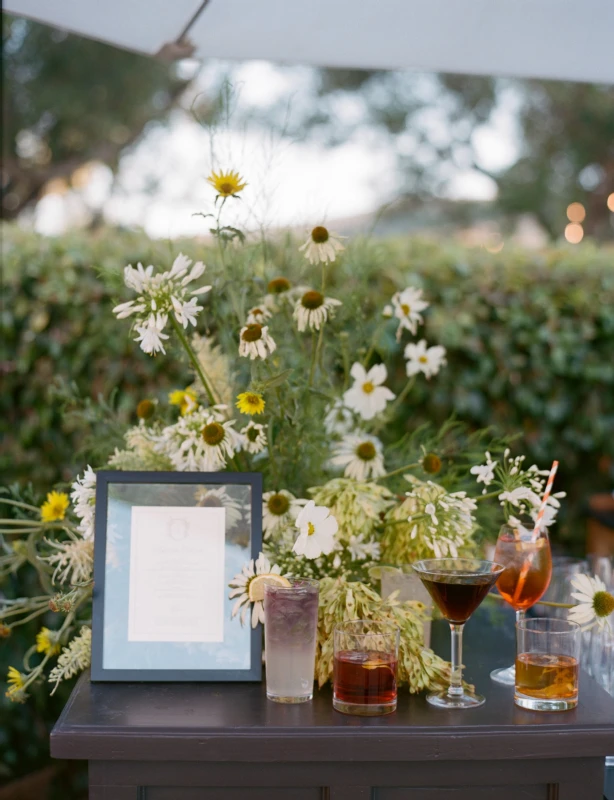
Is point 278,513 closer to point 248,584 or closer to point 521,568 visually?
point 248,584

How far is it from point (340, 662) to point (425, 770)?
0.49 ft

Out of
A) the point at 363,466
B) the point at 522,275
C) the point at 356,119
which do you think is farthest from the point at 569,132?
the point at 363,466

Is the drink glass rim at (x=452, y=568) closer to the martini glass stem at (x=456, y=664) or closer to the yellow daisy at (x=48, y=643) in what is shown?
the martini glass stem at (x=456, y=664)

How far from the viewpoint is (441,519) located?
114 centimetres

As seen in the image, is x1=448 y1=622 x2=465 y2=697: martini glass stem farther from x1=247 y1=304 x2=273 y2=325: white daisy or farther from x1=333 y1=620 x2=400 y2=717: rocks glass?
x1=247 y1=304 x2=273 y2=325: white daisy

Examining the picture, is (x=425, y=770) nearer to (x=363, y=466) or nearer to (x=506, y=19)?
(x=363, y=466)

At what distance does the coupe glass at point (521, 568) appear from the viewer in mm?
1148

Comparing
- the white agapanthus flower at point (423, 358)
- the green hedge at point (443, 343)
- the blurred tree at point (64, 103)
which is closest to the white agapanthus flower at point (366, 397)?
the white agapanthus flower at point (423, 358)

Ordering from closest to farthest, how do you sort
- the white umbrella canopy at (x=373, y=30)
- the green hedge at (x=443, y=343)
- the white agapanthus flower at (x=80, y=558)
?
the white agapanthus flower at (x=80, y=558) < the white umbrella canopy at (x=373, y=30) < the green hedge at (x=443, y=343)

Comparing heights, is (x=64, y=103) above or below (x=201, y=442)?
above

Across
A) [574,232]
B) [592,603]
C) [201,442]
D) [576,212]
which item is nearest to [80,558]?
[201,442]

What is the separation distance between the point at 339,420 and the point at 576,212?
28.1ft

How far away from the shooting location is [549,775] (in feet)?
3.27

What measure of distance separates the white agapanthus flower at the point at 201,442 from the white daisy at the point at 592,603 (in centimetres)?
47
